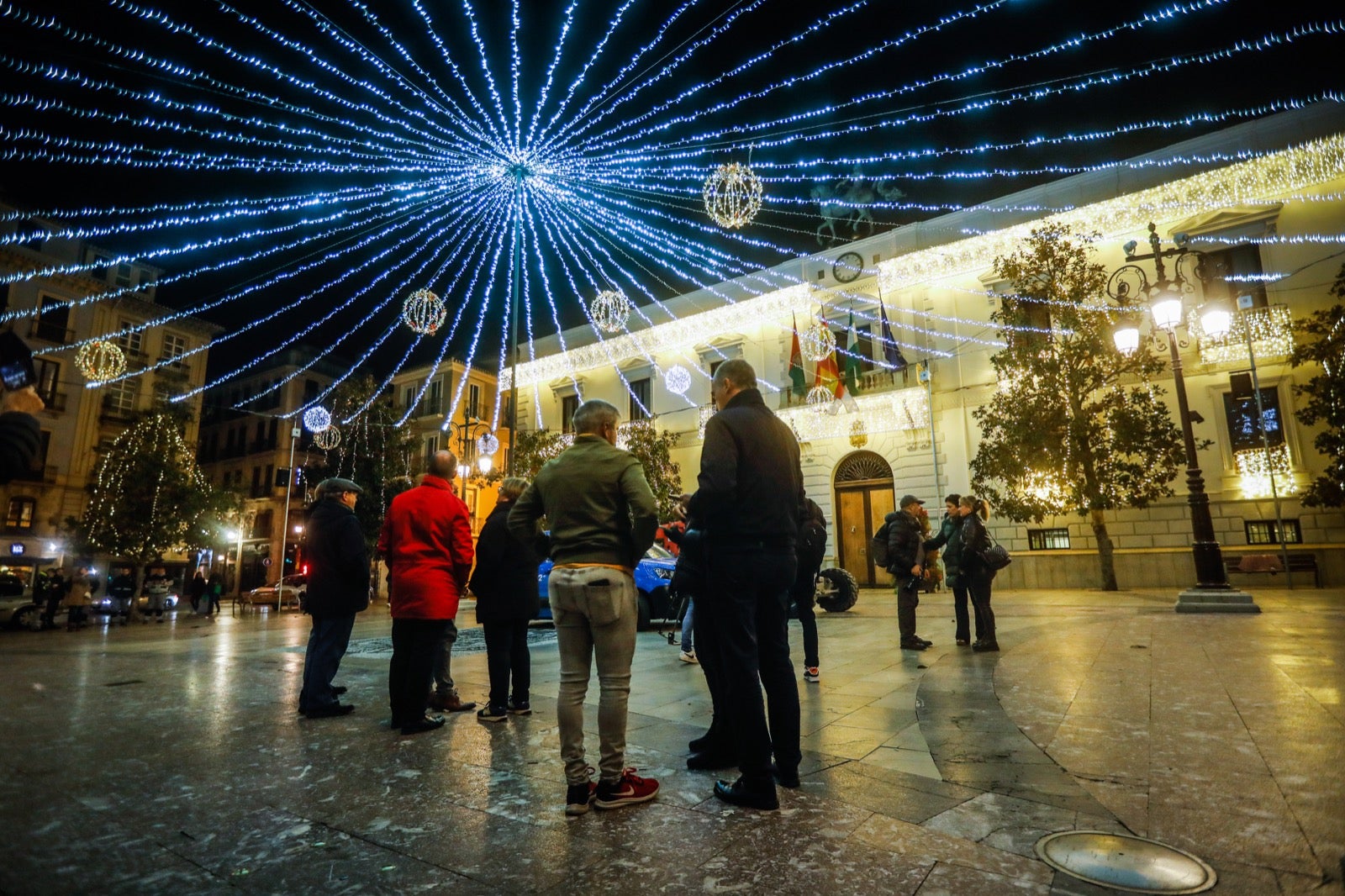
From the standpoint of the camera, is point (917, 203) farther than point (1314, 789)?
Yes

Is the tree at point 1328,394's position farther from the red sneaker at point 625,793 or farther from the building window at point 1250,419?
the red sneaker at point 625,793

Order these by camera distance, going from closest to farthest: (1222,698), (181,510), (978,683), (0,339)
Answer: (0,339) < (1222,698) < (978,683) < (181,510)

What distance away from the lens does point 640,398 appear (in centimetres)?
2520

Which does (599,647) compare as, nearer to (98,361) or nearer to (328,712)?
(328,712)

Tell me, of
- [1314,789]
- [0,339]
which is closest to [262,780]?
[0,339]

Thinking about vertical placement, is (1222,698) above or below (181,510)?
below

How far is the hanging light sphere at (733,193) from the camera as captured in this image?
8016 mm

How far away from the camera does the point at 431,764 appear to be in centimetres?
315

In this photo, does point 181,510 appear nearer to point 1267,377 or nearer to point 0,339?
point 0,339

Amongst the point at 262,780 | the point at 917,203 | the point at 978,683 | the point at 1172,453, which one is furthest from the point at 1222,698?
the point at 917,203

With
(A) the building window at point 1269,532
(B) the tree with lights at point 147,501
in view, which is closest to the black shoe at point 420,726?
(A) the building window at point 1269,532

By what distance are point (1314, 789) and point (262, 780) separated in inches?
173

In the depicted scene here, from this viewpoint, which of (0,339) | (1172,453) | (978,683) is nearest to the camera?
(0,339)

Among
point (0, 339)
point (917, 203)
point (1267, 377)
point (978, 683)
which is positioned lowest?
point (978, 683)
